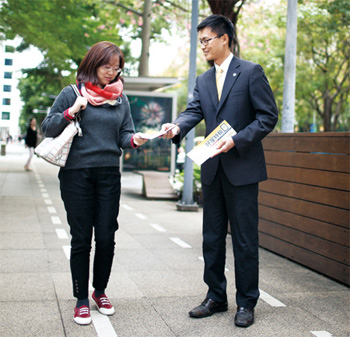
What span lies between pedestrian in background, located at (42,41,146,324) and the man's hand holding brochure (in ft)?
1.34

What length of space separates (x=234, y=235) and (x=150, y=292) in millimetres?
979

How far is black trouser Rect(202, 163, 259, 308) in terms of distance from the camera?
3928mm

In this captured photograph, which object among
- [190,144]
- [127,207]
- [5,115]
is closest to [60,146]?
[5,115]

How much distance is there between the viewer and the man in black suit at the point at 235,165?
3846 millimetres

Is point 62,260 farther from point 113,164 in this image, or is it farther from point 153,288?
point 113,164

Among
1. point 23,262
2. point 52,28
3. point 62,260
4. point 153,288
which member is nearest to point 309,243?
point 153,288

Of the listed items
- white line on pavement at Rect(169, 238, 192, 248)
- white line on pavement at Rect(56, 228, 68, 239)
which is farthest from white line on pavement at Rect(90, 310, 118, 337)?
white line on pavement at Rect(56, 228, 68, 239)

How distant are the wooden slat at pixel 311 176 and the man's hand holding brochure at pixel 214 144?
1731mm

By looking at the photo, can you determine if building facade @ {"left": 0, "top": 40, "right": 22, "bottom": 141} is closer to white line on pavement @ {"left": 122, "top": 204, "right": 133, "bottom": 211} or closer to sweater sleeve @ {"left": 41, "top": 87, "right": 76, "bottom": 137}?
sweater sleeve @ {"left": 41, "top": 87, "right": 76, "bottom": 137}

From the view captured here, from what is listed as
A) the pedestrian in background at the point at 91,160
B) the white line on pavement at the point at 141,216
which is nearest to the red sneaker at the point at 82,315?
the pedestrian in background at the point at 91,160

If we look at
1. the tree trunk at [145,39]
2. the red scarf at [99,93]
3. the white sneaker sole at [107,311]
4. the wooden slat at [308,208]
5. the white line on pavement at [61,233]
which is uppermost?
the tree trunk at [145,39]

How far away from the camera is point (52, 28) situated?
1341cm

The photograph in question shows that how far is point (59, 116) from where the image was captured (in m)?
3.71

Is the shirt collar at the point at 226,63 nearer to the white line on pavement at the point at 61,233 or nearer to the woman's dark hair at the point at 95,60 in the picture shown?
the woman's dark hair at the point at 95,60
